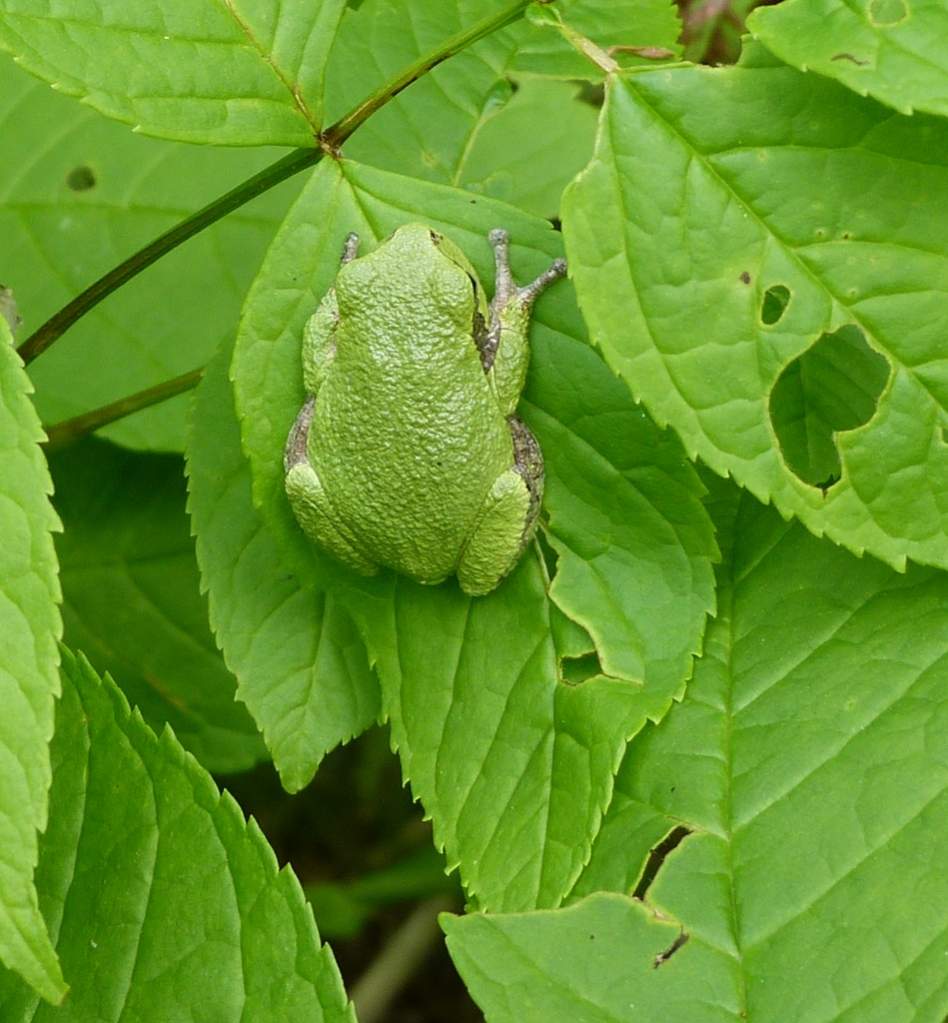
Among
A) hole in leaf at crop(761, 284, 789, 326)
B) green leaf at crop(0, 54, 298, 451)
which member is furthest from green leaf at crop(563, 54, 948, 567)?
green leaf at crop(0, 54, 298, 451)

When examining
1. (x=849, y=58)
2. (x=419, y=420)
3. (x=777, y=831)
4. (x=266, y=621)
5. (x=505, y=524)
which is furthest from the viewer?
(x=266, y=621)

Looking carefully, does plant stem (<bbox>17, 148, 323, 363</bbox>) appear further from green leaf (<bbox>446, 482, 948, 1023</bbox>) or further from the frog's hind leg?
green leaf (<bbox>446, 482, 948, 1023</bbox>)

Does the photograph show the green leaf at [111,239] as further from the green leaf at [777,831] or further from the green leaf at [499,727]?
the green leaf at [777,831]

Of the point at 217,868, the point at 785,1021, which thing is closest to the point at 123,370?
the point at 217,868

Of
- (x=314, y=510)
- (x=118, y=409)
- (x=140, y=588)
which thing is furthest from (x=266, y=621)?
(x=140, y=588)

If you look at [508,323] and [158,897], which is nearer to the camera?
[158,897]

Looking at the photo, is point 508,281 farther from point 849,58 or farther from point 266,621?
point 266,621

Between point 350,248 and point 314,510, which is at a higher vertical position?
point 350,248
